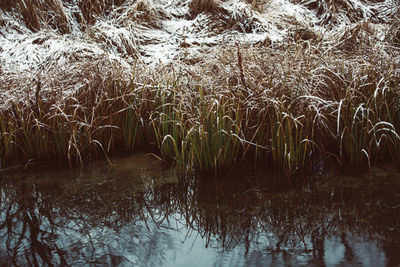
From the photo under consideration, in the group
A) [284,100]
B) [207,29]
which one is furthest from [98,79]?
[207,29]

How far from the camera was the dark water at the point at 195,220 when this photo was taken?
1640mm

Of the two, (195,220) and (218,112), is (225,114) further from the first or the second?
(195,220)

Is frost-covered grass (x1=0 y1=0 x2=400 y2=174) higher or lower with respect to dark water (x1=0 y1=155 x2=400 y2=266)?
higher

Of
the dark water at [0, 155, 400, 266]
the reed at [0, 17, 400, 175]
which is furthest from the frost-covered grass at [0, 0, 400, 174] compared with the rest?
the dark water at [0, 155, 400, 266]

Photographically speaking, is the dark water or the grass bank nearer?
the dark water

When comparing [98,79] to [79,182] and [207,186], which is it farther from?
[207,186]

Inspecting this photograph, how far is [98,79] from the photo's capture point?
302 centimetres

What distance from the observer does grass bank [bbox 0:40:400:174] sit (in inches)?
94.0

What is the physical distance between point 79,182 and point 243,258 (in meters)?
1.31

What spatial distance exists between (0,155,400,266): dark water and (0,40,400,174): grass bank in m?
0.20

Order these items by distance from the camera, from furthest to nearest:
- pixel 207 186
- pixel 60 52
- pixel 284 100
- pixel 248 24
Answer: pixel 248 24 → pixel 60 52 → pixel 284 100 → pixel 207 186

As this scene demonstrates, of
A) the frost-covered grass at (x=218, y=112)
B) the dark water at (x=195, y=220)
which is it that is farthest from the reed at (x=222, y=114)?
the dark water at (x=195, y=220)

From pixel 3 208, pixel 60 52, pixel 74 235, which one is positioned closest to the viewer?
pixel 74 235

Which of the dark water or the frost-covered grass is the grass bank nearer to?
the frost-covered grass
